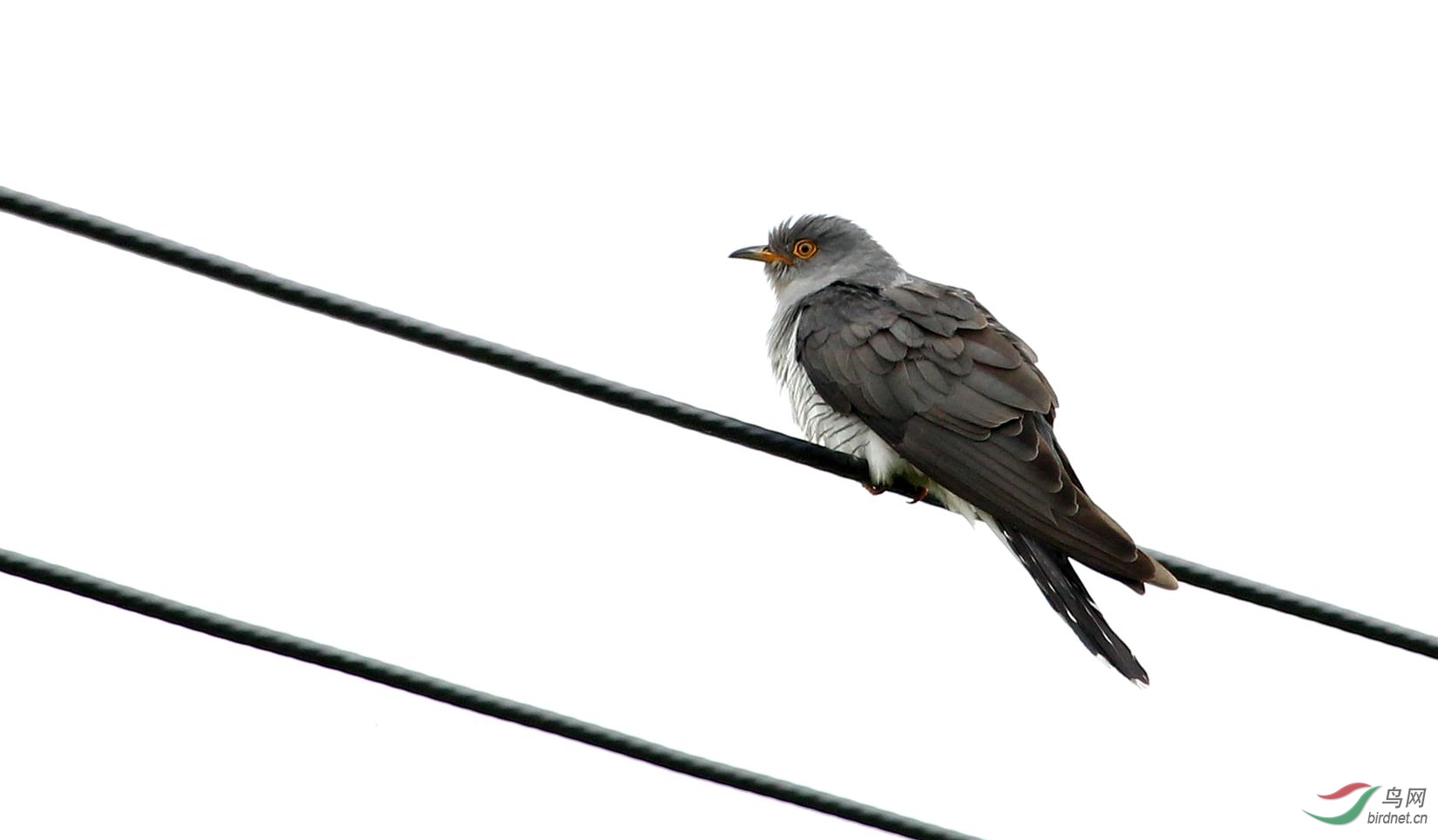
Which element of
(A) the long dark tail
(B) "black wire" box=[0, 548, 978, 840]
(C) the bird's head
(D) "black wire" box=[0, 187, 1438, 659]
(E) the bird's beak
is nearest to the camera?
(B) "black wire" box=[0, 548, 978, 840]

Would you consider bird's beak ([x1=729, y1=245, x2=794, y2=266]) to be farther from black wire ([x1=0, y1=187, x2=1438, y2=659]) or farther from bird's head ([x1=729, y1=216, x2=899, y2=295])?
black wire ([x1=0, y1=187, x2=1438, y2=659])

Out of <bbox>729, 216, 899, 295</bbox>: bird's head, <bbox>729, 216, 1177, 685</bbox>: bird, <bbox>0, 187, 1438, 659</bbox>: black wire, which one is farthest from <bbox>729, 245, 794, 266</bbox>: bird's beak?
<bbox>0, 187, 1438, 659</bbox>: black wire

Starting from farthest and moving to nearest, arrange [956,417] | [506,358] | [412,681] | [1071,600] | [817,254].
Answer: [817,254], [956,417], [1071,600], [506,358], [412,681]

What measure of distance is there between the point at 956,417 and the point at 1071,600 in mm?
772

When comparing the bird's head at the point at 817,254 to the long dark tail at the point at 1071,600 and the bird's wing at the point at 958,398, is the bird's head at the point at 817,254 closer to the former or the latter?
the bird's wing at the point at 958,398

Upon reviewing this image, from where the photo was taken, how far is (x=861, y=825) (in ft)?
11.9

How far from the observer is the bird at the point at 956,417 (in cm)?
525

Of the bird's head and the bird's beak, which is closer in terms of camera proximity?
the bird's head

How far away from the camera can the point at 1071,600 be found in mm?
5332

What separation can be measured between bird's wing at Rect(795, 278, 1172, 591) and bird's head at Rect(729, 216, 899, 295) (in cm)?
64

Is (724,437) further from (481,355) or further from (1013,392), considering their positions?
(1013,392)

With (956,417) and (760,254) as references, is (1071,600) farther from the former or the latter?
(760,254)

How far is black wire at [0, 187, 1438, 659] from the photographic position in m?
3.62

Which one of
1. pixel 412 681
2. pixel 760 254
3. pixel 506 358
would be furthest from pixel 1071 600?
pixel 760 254
